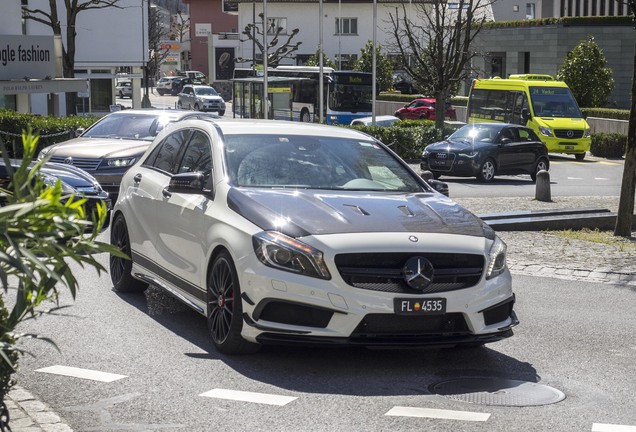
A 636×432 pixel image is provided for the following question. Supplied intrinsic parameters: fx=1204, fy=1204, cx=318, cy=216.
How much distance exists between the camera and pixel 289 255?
7613mm

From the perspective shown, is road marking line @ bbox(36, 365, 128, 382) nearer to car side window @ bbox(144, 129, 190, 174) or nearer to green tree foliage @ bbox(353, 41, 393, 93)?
car side window @ bbox(144, 129, 190, 174)

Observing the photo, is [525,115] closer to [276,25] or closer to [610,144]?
[610,144]

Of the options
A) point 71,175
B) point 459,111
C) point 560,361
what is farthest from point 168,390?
point 459,111

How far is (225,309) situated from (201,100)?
69.3m

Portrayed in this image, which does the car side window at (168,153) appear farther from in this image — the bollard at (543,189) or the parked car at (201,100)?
the parked car at (201,100)

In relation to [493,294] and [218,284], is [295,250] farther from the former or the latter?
[493,294]

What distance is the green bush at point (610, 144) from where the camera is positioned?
4134cm

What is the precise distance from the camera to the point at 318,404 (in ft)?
22.6

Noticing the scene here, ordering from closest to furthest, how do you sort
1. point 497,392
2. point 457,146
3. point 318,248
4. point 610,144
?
point 497,392
point 318,248
point 457,146
point 610,144

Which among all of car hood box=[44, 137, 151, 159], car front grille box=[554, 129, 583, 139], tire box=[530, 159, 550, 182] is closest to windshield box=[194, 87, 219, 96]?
car front grille box=[554, 129, 583, 139]

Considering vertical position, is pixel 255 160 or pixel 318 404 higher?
pixel 255 160

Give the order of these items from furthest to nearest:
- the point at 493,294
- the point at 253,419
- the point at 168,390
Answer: the point at 493,294
the point at 168,390
the point at 253,419

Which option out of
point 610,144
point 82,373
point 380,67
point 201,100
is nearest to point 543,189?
point 82,373

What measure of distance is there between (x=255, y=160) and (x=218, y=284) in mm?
1210
